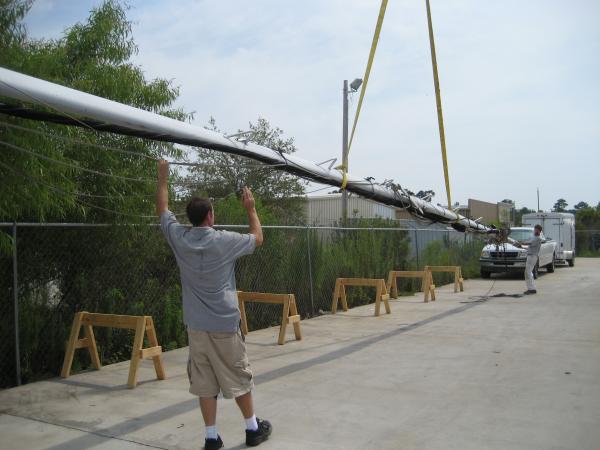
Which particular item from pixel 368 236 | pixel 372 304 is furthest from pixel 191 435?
pixel 368 236

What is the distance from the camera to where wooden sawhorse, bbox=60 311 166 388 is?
6.44m

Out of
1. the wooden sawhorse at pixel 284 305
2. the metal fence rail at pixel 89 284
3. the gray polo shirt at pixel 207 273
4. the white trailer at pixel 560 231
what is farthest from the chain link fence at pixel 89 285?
the white trailer at pixel 560 231

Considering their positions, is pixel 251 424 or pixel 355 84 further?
pixel 355 84

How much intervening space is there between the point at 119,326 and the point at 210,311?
109 inches

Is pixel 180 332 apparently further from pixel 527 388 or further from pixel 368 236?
pixel 368 236

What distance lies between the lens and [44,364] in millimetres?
7109

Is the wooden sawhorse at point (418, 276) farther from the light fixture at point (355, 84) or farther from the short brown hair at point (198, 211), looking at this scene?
the short brown hair at point (198, 211)

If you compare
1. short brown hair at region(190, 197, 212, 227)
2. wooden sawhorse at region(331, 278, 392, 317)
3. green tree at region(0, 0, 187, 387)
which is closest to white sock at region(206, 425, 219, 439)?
short brown hair at region(190, 197, 212, 227)

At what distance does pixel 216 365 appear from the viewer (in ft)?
14.4

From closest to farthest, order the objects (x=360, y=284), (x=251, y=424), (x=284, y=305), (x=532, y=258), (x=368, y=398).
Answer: (x=251, y=424), (x=368, y=398), (x=284, y=305), (x=360, y=284), (x=532, y=258)

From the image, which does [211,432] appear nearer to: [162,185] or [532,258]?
[162,185]

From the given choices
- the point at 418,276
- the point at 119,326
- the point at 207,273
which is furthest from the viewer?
the point at 418,276

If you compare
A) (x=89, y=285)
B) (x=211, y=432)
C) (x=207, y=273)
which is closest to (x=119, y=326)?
(x=89, y=285)

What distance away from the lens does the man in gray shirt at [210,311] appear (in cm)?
437
